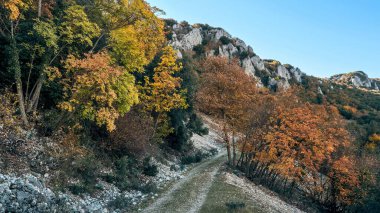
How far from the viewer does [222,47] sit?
108 meters

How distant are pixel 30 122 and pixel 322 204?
1252 inches

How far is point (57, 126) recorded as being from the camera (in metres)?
21.5

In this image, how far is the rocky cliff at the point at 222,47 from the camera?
100 meters

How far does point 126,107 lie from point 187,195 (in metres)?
7.53

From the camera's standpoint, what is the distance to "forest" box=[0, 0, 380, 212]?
20.3 metres

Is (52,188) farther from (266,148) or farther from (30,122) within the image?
(266,148)

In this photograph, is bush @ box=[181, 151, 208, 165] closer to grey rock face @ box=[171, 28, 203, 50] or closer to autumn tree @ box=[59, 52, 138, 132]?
autumn tree @ box=[59, 52, 138, 132]

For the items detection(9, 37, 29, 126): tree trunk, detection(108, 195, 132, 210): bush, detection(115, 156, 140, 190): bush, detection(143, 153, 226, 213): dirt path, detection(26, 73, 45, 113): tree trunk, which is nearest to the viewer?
detection(108, 195, 132, 210): bush

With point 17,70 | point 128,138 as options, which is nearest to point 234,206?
Answer: point 128,138

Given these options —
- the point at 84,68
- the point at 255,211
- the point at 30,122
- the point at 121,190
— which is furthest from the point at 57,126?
the point at 255,211

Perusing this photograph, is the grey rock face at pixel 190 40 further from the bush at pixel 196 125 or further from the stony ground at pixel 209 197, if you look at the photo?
the stony ground at pixel 209 197

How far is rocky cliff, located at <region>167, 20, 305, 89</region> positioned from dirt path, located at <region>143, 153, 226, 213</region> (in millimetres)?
66801

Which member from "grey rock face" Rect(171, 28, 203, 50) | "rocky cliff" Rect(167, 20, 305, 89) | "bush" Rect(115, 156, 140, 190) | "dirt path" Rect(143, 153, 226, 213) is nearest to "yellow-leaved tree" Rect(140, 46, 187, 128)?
"dirt path" Rect(143, 153, 226, 213)

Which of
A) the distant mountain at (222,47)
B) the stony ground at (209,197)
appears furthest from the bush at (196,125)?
the distant mountain at (222,47)
